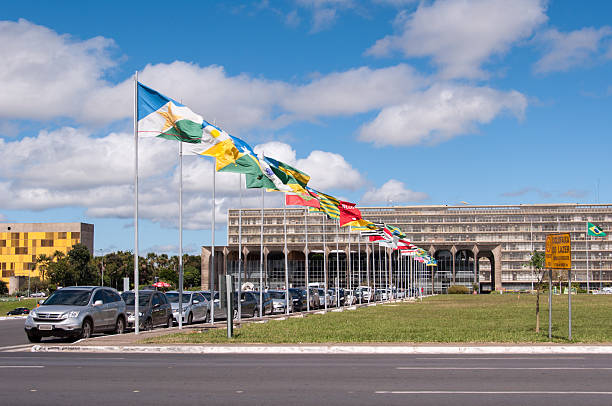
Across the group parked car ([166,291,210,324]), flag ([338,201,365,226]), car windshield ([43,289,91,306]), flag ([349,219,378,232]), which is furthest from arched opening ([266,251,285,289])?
car windshield ([43,289,91,306])

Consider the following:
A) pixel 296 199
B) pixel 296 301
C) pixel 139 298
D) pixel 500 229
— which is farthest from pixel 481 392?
pixel 500 229

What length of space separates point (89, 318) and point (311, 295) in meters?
31.4

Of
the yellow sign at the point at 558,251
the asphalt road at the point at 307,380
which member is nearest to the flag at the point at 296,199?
the yellow sign at the point at 558,251

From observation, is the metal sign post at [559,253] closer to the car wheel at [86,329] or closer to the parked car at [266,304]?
the car wheel at [86,329]

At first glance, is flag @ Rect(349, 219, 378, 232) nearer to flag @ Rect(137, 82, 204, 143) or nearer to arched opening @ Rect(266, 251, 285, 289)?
flag @ Rect(137, 82, 204, 143)

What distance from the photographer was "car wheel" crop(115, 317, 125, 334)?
A: 81.8 ft

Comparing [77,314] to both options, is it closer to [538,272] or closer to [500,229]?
[538,272]

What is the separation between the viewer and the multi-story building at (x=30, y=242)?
15762 cm

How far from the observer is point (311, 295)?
2103 inches

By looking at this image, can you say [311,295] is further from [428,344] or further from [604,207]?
[604,207]


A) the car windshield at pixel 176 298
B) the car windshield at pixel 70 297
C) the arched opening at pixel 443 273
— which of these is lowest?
the arched opening at pixel 443 273

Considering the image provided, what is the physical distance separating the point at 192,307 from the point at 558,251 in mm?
16035

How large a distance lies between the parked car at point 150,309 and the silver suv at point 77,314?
1.61 m

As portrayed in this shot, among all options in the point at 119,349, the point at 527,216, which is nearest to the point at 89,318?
the point at 119,349
